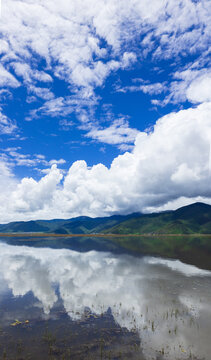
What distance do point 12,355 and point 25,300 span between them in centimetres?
2052

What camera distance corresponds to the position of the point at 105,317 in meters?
33.6

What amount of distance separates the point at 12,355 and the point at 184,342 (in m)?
20.3

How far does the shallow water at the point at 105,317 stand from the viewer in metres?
24.1

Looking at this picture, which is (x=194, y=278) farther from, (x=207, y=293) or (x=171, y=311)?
(x=171, y=311)

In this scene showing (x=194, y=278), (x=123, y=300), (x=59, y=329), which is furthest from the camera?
(x=194, y=278)

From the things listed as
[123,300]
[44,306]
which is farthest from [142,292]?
[44,306]

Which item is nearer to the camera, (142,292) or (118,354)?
(118,354)

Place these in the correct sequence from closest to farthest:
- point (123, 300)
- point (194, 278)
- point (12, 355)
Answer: point (12, 355)
point (123, 300)
point (194, 278)

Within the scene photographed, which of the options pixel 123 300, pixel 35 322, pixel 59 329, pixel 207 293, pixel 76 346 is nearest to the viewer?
pixel 76 346

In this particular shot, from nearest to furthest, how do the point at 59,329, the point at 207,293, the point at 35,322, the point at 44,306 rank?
the point at 59,329 < the point at 35,322 < the point at 44,306 < the point at 207,293

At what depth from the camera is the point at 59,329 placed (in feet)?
95.9

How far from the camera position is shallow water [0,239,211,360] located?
2412 centimetres

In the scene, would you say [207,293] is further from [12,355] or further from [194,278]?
[12,355]

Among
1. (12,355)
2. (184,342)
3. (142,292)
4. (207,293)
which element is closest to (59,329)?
(12,355)
